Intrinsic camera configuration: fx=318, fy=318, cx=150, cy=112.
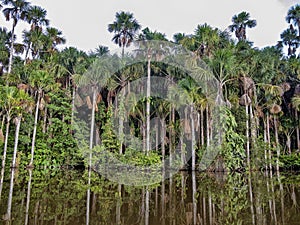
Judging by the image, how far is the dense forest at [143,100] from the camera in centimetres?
2078

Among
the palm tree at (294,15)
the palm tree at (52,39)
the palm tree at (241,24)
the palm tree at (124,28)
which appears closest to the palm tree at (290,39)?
the palm tree at (294,15)

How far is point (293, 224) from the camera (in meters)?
5.26

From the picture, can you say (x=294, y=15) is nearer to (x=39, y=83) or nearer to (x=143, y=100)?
(x=143, y=100)

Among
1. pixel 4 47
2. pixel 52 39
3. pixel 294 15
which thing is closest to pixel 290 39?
pixel 294 15

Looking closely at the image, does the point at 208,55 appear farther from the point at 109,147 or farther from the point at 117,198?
the point at 117,198

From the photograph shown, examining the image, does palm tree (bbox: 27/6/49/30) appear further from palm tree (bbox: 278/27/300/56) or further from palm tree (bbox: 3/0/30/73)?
palm tree (bbox: 278/27/300/56)

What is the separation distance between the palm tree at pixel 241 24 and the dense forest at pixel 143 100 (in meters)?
0.09

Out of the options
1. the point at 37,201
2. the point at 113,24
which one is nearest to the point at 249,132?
the point at 113,24

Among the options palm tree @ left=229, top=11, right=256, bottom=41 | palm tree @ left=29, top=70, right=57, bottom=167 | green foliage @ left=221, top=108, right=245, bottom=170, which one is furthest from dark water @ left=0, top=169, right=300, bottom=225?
palm tree @ left=229, top=11, right=256, bottom=41

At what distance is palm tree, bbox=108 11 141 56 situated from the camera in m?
26.4

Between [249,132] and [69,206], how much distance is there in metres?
18.9

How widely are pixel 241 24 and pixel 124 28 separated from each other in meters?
10.7

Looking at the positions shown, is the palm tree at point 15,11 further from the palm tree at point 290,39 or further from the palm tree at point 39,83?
the palm tree at point 290,39

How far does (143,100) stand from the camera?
923 inches
